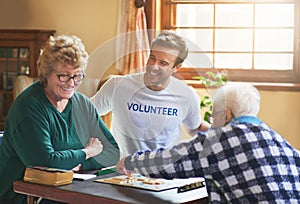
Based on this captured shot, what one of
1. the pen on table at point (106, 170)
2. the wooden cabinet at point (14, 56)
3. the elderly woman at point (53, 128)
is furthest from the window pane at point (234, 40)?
the pen on table at point (106, 170)

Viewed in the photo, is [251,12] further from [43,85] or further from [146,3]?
[43,85]

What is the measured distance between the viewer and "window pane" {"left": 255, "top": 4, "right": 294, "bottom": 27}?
512 centimetres

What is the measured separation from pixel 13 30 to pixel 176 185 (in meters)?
3.61

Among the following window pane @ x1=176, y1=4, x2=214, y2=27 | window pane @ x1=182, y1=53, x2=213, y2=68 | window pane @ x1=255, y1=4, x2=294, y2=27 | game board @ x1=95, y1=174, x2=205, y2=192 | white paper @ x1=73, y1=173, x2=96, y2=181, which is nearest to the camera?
game board @ x1=95, y1=174, x2=205, y2=192

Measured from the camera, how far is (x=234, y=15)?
5297 millimetres

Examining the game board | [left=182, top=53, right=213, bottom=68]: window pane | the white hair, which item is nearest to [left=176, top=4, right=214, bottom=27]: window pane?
[left=182, top=53, right=213, bottom=68]: window pane

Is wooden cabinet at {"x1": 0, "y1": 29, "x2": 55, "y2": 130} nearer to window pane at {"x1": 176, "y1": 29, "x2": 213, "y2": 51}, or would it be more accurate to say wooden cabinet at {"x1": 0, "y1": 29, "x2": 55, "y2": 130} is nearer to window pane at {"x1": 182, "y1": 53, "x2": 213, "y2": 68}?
window pane at {"x1": 176, "y1": 29, "x2": 213, "y2": 51}

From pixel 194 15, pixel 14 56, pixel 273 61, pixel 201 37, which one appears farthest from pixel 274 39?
pixel 14 56

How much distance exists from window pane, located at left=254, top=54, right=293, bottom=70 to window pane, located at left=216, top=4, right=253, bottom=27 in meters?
0.31

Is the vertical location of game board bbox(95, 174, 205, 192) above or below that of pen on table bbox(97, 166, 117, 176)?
above

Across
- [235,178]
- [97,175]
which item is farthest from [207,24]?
[235,178]

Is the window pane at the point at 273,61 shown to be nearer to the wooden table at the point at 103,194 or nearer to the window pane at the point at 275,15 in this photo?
the window pane at the point at 275,15

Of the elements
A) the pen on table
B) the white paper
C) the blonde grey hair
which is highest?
the blonde grey hair

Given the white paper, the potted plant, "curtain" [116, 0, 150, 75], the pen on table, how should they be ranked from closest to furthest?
1. the white paper
2. the pen on table
3. the potted plant
4. "curtain" [116, 0, 150, 75]
